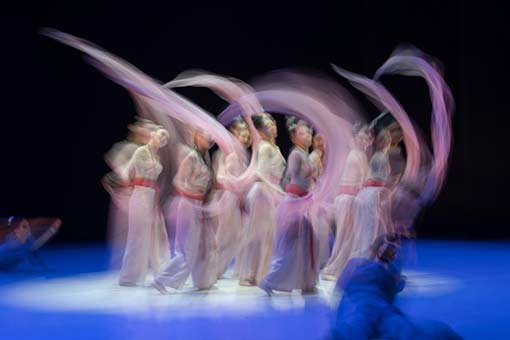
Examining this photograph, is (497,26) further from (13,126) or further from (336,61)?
(13,126)

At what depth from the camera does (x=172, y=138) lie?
26.2 feet

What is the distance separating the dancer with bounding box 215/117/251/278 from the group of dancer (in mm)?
11

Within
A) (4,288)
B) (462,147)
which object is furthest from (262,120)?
→ (462,147)

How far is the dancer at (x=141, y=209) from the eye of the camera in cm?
725

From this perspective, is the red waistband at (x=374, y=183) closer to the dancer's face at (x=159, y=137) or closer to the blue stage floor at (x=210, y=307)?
the blue stage floor at (x=210, y=307)

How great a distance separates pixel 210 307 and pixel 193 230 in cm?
104

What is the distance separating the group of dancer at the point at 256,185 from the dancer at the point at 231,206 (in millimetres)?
11

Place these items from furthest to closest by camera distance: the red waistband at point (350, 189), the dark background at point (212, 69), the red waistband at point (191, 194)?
the dark background at point (212, 69) → the red waistband at point (350, 189) → the red waistband at point (191, 194)

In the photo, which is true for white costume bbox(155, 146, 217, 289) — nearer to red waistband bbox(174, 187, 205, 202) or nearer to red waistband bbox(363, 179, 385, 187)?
red waistband bbox(174, 187, 205, 202)

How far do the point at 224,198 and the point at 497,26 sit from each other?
6352mm

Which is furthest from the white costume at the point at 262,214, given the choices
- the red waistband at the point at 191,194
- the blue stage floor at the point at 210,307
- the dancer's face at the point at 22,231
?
the dancer's face at the point at 22,231

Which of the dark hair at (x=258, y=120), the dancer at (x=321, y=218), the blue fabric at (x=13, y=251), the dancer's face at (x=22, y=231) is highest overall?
the dark hair at (x=258, y=120)

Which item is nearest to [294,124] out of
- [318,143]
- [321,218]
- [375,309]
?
[318,143]

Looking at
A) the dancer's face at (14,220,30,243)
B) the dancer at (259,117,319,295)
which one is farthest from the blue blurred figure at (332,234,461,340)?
the dancer's face at (14,220,30,243)
